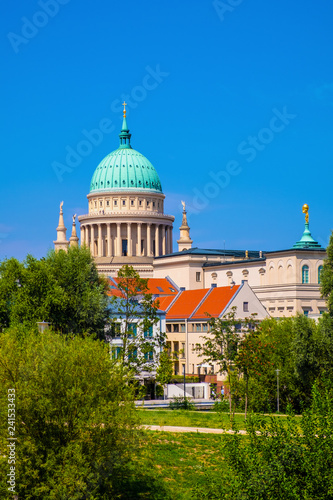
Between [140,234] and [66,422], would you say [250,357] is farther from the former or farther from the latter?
[140,234]

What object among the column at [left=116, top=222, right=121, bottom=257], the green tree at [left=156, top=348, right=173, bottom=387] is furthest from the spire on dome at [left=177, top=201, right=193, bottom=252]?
the green tree at [left=156, top=348, right=173, bottom=387]

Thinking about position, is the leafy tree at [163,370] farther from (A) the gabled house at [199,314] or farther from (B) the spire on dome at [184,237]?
(B) the spire on dome at [184,237]

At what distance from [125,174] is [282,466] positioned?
165 m

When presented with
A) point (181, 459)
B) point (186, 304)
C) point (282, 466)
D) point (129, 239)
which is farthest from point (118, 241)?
point (282, 466)

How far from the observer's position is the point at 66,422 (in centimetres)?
3134

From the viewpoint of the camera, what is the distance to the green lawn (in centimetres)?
4606

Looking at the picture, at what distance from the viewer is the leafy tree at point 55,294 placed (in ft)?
225

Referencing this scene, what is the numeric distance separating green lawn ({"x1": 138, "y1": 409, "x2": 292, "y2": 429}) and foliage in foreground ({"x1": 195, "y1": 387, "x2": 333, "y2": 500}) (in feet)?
56.7

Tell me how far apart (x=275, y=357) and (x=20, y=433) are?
115 ft

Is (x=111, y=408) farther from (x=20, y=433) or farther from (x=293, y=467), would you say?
(x=293, y=467)

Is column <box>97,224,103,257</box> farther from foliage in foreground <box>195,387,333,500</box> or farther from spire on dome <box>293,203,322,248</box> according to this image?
foliage in foreground <box>195,387,333,500</box>

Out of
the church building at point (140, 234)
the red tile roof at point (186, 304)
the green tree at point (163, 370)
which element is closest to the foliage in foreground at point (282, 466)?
the green tree at point (163, 370)

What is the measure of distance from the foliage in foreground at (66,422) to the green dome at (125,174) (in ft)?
504

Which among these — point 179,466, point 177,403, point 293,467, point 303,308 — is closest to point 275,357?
point 177,403
